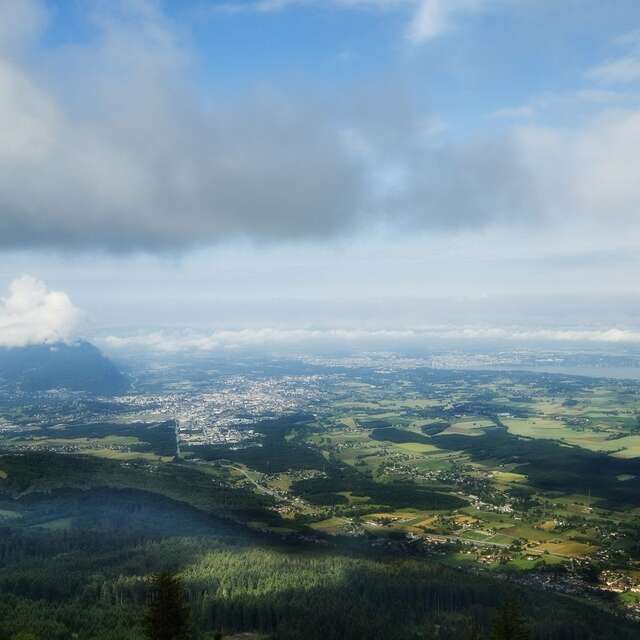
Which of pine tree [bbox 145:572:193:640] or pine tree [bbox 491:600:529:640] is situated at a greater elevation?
pine tree [bbox 145:572:193:640]

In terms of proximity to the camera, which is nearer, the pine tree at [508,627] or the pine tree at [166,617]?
the pine tree at [166,617]

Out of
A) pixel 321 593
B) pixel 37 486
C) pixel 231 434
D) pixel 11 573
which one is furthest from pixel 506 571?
pixel 231 434

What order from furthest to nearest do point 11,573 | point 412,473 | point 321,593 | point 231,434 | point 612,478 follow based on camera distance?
point 231,434 < point 412,473 < point 612,478 < point 11,573 < point 321,593

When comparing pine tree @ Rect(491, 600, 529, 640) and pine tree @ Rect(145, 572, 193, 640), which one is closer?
pine tree @ Rect(145, 572, 193, 640)

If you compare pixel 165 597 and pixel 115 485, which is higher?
pixel 165 597

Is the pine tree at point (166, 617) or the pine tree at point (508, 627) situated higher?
the pine tree at point (166, 617)

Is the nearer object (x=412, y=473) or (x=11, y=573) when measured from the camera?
(x=11, y=573)

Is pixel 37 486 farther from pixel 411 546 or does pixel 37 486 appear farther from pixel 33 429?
pixel 33 429

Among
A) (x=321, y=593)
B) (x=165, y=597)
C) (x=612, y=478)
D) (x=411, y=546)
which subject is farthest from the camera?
(x=612, y=478)

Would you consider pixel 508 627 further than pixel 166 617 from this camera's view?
Yes

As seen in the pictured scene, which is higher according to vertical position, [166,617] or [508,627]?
[166,617]
